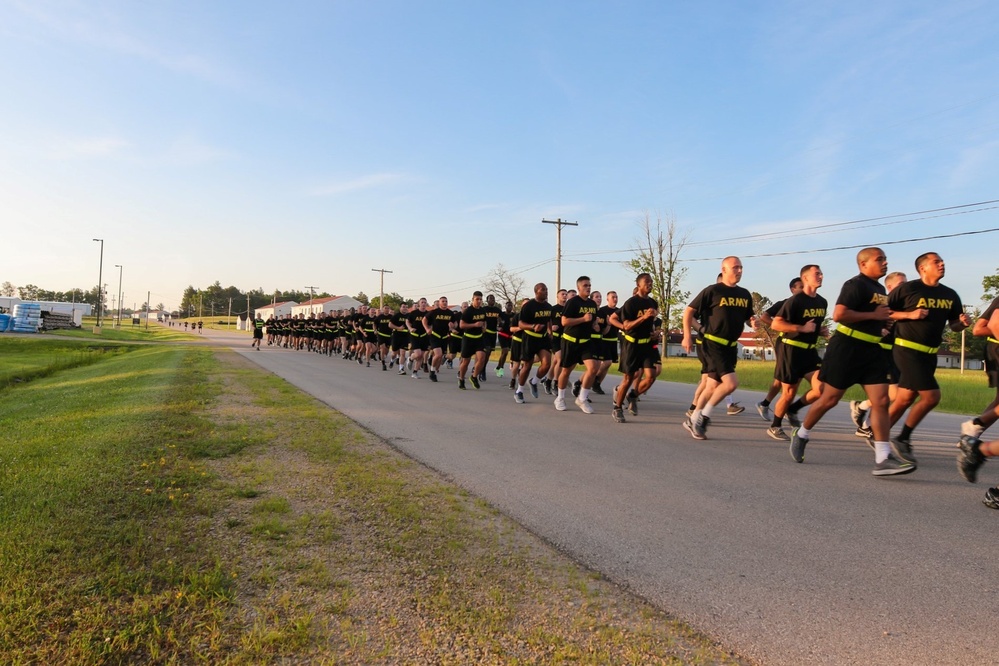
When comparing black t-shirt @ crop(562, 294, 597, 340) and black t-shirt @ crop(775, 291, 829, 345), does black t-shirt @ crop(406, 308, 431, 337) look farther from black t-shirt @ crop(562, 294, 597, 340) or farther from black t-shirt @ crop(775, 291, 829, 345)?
black t-shirt @ crop(775, 291, 829, 345)

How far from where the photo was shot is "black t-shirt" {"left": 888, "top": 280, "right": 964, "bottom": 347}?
19.1 ft

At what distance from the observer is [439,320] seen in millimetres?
15695

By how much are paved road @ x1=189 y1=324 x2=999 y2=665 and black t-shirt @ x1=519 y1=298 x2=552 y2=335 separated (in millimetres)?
3453

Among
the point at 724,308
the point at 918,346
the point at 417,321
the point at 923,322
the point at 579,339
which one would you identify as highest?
the point at 724,308

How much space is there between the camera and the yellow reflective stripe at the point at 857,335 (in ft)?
19.6

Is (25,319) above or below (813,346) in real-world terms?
below

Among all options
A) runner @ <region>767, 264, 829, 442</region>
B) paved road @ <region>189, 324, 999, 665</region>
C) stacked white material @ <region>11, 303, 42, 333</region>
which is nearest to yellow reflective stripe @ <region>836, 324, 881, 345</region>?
paved road @ <region>189, 324, 999, 665</region>

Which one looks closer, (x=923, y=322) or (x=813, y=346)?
(x=923, y=322)

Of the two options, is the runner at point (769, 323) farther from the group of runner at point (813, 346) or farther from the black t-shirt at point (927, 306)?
the black t-shirt at point (927, 306)

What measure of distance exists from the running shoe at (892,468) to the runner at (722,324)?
1.70 meters

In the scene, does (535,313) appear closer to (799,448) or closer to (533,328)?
(533,328)

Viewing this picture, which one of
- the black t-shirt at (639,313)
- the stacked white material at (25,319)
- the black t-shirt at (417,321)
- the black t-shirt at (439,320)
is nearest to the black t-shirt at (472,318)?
the black t-shirt at (439,320)

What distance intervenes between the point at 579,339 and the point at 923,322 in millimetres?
5109

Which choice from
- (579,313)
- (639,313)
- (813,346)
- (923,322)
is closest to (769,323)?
(813,346)
